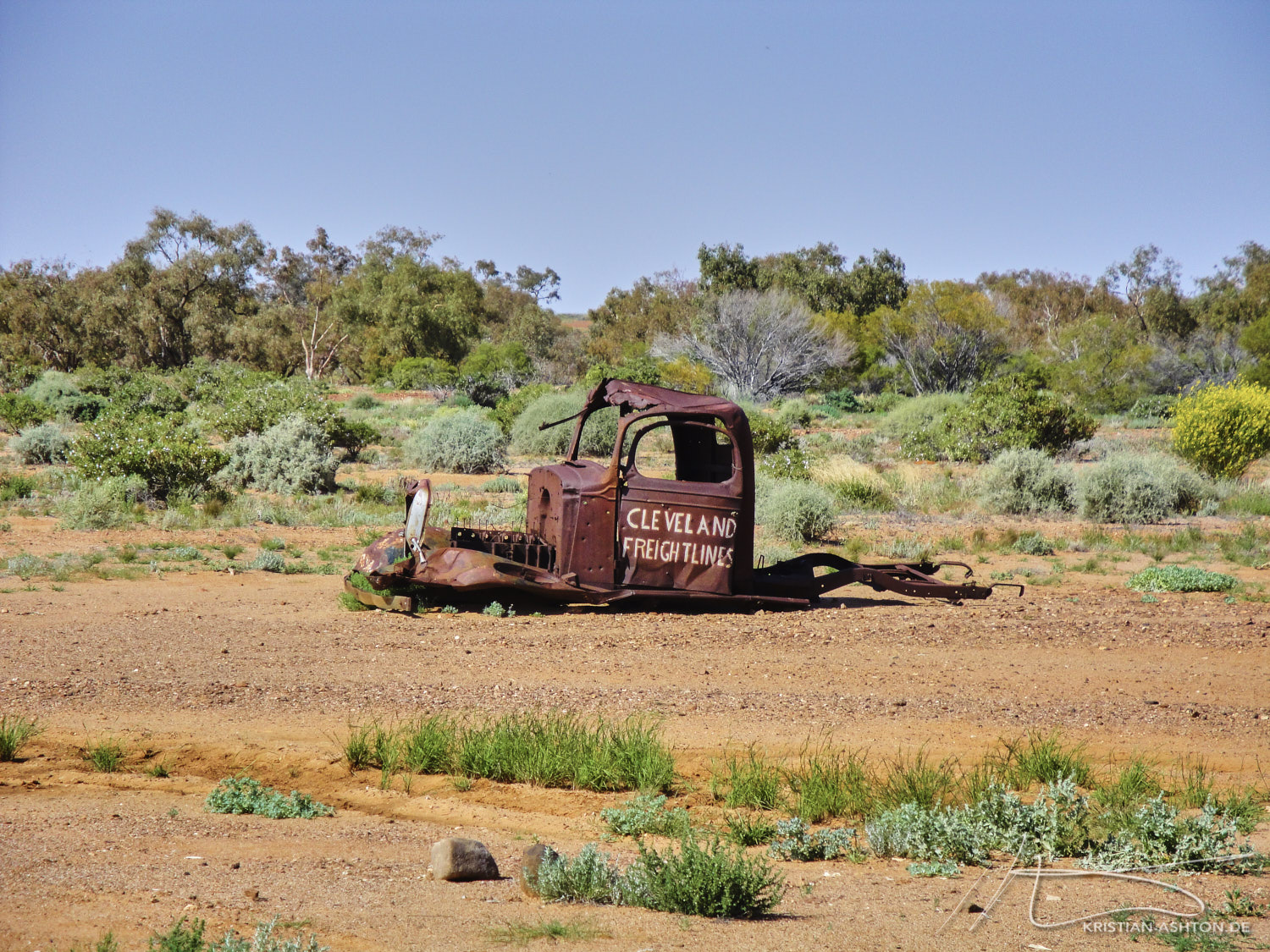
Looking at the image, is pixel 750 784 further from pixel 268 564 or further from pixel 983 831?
pixel 268 564

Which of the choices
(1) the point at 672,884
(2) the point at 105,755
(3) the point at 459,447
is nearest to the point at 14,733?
(2) the point at 105,755

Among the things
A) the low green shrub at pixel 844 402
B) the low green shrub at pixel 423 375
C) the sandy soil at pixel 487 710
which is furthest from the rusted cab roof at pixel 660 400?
the low green shrub at pixel 844 402

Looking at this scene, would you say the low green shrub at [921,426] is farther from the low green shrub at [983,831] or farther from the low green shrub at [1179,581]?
the low green shrub at [983,831]

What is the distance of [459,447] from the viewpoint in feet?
76.2

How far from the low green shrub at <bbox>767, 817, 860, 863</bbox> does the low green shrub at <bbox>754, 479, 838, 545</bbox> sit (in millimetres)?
10676

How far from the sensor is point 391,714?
6371mm

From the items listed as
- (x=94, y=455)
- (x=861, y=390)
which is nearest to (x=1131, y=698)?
(x=94, y=455)

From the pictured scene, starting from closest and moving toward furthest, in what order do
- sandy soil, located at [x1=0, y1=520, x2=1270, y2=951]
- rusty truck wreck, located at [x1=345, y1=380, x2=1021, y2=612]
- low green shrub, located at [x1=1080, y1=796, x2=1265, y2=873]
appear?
sandy soil, located at [x1=0, y1=520, x2=1270, y2=951] < low green shrub, located at [x1=1080, y1=796, x2=1265, y2=873] < rusty truck wreck, located at [x1=345, y1=380, x2=1021, y2=612]

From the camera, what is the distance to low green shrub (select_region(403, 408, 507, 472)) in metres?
23.2

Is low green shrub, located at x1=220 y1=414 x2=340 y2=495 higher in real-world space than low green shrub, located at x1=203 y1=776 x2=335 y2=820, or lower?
higher

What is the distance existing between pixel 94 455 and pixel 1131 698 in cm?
1602

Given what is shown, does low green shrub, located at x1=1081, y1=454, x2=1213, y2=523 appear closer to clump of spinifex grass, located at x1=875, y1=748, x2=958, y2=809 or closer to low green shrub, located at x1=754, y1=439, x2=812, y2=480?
low green shrub, located at x1=754, y1=439, x2=812, y2=480

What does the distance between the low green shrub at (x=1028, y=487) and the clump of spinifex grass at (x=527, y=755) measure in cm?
1461

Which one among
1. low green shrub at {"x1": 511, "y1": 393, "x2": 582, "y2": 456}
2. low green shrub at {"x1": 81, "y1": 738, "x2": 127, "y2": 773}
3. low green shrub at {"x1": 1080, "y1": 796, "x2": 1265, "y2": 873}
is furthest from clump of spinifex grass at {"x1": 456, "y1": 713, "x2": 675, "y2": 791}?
low green shrub at {"x1": 511, "y1": 393, "x2": 582, "y2": 456}
